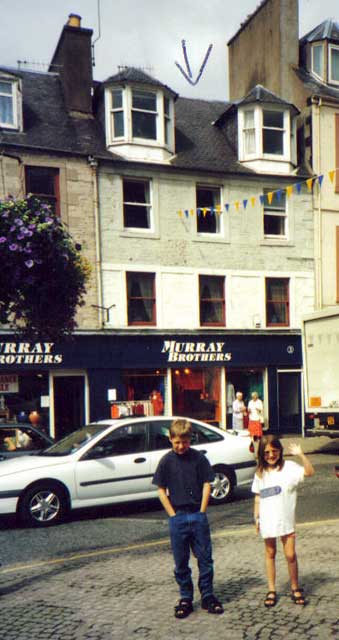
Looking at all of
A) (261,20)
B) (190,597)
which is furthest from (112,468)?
(261,20)

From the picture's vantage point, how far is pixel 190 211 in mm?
20797

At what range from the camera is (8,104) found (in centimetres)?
2077

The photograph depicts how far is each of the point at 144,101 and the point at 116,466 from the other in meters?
14.9

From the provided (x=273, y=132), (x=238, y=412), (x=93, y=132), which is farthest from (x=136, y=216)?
(x=238, y=412)

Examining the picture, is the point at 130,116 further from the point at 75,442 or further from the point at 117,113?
the point at 75,442

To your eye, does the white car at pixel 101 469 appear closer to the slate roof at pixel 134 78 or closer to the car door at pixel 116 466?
the car door at pixel 116 466

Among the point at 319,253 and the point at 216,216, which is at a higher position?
the point at 216,216

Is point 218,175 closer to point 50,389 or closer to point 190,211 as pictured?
point 190,211

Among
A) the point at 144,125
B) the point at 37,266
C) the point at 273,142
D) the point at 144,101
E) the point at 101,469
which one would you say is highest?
the point at 144,101

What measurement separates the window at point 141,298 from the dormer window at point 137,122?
12.7 feet

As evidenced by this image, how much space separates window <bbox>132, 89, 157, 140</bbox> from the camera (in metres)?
21.5

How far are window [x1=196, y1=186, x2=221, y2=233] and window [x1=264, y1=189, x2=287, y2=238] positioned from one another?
1.83 m

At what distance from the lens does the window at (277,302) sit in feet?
75.9

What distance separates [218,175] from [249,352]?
6.11 metres
